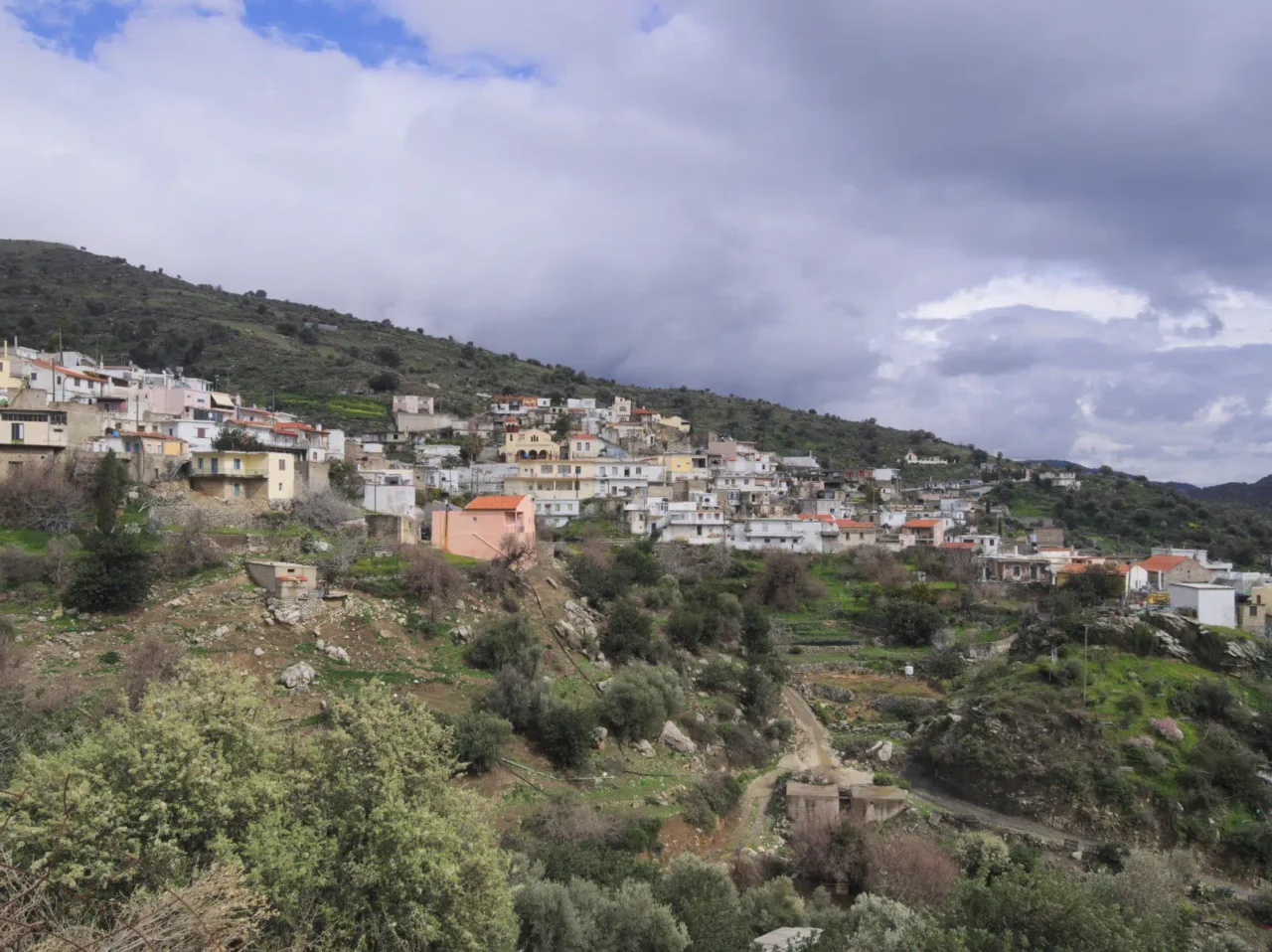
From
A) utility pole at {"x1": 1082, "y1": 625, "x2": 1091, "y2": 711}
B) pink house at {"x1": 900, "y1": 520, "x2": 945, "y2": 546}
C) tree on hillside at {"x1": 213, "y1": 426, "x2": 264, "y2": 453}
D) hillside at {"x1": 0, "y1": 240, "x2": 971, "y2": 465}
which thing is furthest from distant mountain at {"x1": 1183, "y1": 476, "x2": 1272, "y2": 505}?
tree on hillside at {"x1": 213, "y1": 426, "x2": 264, "y2": 453}

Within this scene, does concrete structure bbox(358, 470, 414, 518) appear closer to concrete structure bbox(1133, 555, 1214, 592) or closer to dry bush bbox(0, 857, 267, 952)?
dry bush bbox(0, 857, 267, 952)

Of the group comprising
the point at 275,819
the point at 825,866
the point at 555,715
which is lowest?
the point at 825,866

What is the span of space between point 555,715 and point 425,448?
46.0 metres

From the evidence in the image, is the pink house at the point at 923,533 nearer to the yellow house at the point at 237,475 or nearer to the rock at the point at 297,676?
the yellow house at the point at 237,475

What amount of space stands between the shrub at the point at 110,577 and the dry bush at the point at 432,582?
7612 mm

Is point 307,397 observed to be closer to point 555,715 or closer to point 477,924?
point 555,715

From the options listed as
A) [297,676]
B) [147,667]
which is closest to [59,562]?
[147,667]

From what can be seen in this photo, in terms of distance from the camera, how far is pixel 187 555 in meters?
25.1

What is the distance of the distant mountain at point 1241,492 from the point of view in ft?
415

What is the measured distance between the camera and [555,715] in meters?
22.4

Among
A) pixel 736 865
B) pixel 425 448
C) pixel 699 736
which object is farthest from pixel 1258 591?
pixel 425 448

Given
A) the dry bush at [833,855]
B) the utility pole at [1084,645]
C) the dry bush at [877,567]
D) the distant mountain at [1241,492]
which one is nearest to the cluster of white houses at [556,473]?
the dry bush at [877,567]

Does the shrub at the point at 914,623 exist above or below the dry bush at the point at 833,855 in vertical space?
above

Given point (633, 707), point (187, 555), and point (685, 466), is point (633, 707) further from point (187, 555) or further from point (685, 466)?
point (685, 466)
